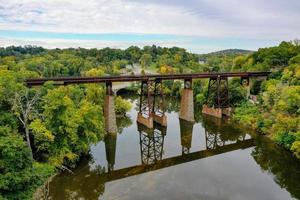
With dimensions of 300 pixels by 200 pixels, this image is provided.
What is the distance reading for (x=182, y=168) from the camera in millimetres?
26078

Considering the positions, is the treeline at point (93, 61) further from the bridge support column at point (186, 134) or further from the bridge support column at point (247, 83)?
the bridge support column at point (247, 83)

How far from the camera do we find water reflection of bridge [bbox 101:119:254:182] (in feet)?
85.0

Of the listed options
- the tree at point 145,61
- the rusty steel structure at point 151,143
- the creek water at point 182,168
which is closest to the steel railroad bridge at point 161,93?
the rusty steel structure at point 151,143

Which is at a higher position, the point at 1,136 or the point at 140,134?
the point at 1,136

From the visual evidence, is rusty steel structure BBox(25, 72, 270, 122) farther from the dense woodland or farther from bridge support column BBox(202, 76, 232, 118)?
the dense woodland

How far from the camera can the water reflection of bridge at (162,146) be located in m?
25.9

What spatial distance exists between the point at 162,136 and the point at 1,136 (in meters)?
21.6

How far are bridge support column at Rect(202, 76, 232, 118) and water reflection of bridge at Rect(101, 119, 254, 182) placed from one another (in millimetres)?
4646

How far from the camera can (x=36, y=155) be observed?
2411 centimetres

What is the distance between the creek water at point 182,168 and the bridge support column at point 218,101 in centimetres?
716

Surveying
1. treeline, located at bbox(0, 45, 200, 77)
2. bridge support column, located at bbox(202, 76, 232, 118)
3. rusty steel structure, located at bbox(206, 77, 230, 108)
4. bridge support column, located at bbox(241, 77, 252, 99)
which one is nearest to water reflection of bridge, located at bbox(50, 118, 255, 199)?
bridge support column, located at bbox(202, 76, 232, 118)

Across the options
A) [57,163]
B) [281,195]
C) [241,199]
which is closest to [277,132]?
[281,195]

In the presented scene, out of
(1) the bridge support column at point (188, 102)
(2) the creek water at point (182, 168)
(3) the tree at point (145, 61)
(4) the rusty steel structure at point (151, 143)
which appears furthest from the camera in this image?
(3) the tree at point (145, 61)

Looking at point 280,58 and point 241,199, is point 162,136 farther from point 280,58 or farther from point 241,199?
point 280,58
